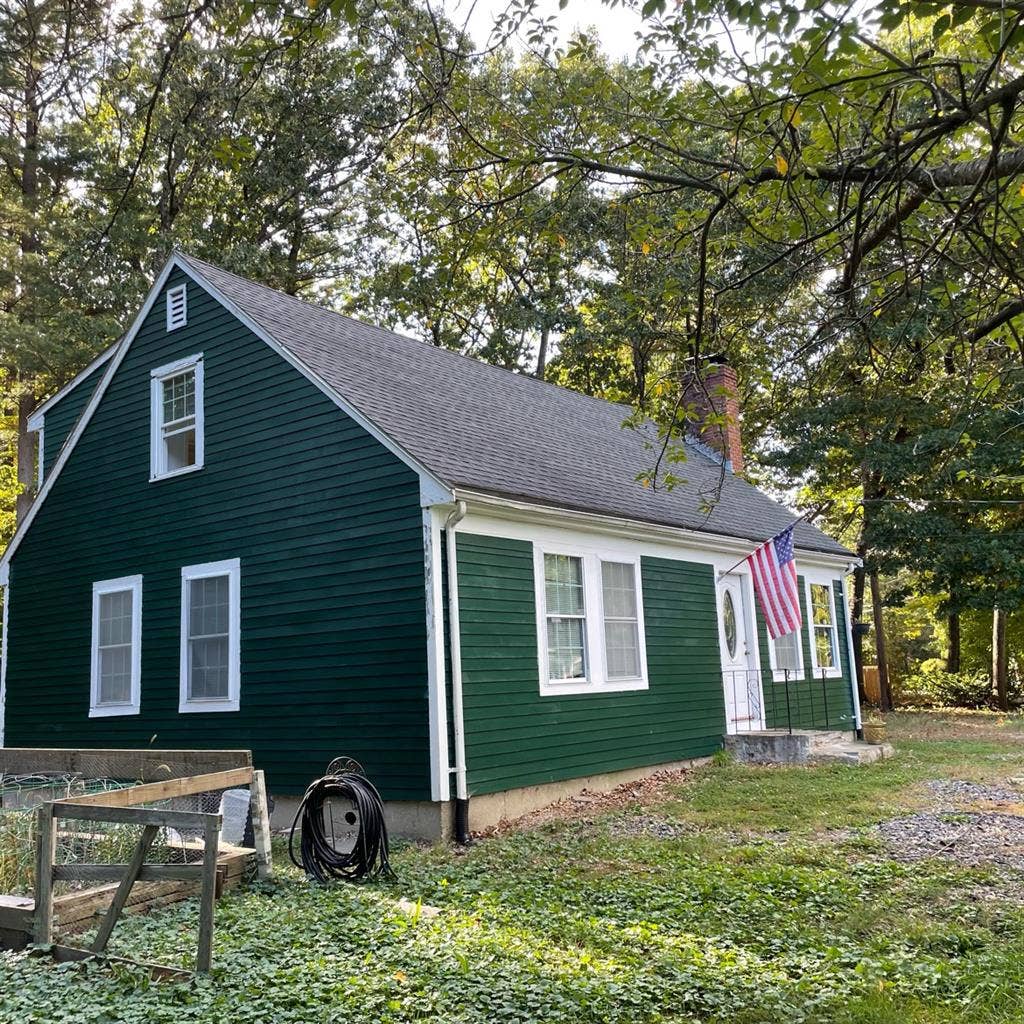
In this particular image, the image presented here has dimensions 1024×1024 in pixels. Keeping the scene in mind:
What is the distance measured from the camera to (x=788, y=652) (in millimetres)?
15773

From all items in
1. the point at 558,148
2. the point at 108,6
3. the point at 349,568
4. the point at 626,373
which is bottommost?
the point at 349,568

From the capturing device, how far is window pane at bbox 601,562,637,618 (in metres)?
11.7

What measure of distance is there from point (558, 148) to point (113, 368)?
998 cm

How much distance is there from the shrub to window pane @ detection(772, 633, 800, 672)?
12.2 metres

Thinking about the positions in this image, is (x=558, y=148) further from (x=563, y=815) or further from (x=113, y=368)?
(x=113, y=368)

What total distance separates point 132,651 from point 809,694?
1066cm

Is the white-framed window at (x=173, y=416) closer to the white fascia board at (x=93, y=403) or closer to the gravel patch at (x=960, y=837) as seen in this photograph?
the white fascia board at (x=93, y=403)

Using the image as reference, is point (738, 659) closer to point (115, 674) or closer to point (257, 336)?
point (257, 336)

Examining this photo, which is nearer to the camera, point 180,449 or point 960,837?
point 960,837

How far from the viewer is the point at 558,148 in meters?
4.97

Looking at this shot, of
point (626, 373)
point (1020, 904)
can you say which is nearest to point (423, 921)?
point (1020, 904)

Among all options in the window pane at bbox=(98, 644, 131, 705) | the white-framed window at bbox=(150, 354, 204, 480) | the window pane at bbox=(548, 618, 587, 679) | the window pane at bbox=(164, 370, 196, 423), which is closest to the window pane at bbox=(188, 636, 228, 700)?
the window pane at bbox=(98, 644, 131, 705)

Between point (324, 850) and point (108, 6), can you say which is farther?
point (324, 850)

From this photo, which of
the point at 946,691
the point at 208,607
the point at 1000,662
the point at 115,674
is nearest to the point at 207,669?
the point at 208,607
